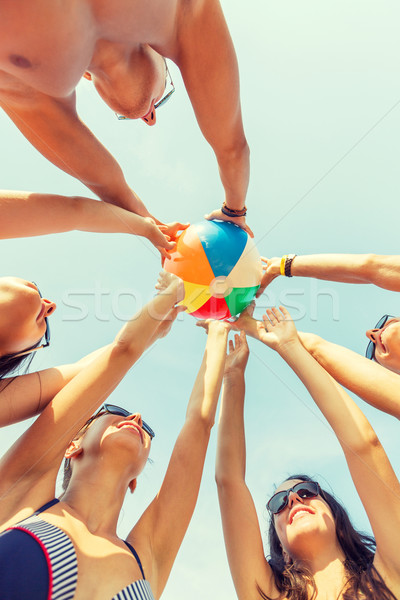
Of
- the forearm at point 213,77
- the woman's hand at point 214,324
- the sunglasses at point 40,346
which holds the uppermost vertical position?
the forearm at point 213,77

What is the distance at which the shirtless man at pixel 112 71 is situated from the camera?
59.2 inches

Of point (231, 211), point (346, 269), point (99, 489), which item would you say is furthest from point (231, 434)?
point (231, 211)

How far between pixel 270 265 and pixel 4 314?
7.84ft

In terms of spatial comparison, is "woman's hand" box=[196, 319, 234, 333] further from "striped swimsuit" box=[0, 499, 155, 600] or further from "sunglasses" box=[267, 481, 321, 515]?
"striped swimsuit" box=[0, 499, 155, 600]

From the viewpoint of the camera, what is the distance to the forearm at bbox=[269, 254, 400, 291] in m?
2.79

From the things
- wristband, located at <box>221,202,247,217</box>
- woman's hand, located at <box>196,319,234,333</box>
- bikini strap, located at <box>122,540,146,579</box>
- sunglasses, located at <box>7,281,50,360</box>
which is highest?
wristband, located at <box>221,202,247,217</box>

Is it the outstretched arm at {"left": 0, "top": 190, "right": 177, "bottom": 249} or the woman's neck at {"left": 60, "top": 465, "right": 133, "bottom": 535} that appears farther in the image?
the woman's neck at {"left": 60, "top": 465, "right": 133, "bottom": 535}

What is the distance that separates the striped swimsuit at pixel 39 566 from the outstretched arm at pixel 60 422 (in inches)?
8.8

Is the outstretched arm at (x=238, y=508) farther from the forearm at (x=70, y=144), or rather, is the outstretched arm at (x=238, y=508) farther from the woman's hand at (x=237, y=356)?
the forearm at (x=70, y=144)

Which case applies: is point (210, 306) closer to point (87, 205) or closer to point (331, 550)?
point (87, 205)

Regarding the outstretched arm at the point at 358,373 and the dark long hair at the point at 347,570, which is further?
the outstretched arm at the point at 358,373

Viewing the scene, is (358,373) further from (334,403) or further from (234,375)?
(234,375)

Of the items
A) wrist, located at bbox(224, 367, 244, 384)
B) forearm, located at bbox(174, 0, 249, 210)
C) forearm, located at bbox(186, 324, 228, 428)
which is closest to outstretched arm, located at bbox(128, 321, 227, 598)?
forearm, located at bbox(186, 324, 228, 428)

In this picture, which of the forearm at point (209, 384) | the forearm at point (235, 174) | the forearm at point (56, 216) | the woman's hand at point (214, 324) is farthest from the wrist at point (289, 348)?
the forearm at point (56, 216)
